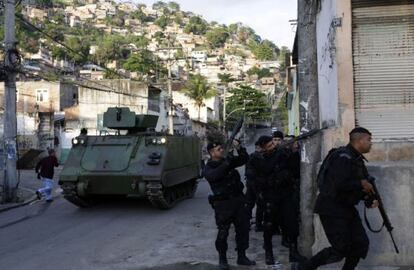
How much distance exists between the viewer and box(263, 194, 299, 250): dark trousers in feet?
24.7

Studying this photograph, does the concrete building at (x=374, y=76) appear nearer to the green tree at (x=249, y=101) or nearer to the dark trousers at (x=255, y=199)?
the dark trousers at (x=255, y=199)

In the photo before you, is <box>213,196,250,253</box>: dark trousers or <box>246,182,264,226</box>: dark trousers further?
<box>246,182,264,226</box>: dark trousers

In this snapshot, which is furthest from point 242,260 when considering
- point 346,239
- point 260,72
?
point 260,72

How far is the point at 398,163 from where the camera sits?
24.3 feet

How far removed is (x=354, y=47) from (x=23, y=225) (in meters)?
7.63

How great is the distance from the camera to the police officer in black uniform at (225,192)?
23.8 ft

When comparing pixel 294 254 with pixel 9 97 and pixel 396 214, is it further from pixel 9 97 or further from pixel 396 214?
pixel 9 97

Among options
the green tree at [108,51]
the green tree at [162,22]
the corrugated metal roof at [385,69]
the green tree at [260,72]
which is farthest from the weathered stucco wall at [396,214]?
the green tree at [162,22]

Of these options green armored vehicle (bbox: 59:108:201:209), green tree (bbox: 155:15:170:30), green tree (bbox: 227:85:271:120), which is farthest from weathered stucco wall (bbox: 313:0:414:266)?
green tree (bbox: 155:15:170:30)

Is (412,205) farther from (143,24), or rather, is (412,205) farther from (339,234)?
(143,24)

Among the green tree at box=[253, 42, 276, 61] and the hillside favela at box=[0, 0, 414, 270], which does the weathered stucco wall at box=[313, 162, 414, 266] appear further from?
the green tree at box=[253, 42, 276, 61]

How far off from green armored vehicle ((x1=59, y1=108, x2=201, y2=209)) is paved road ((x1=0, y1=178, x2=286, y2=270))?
46cm

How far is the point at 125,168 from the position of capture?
13.1 m

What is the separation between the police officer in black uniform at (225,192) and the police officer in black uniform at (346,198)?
1.64 metres
